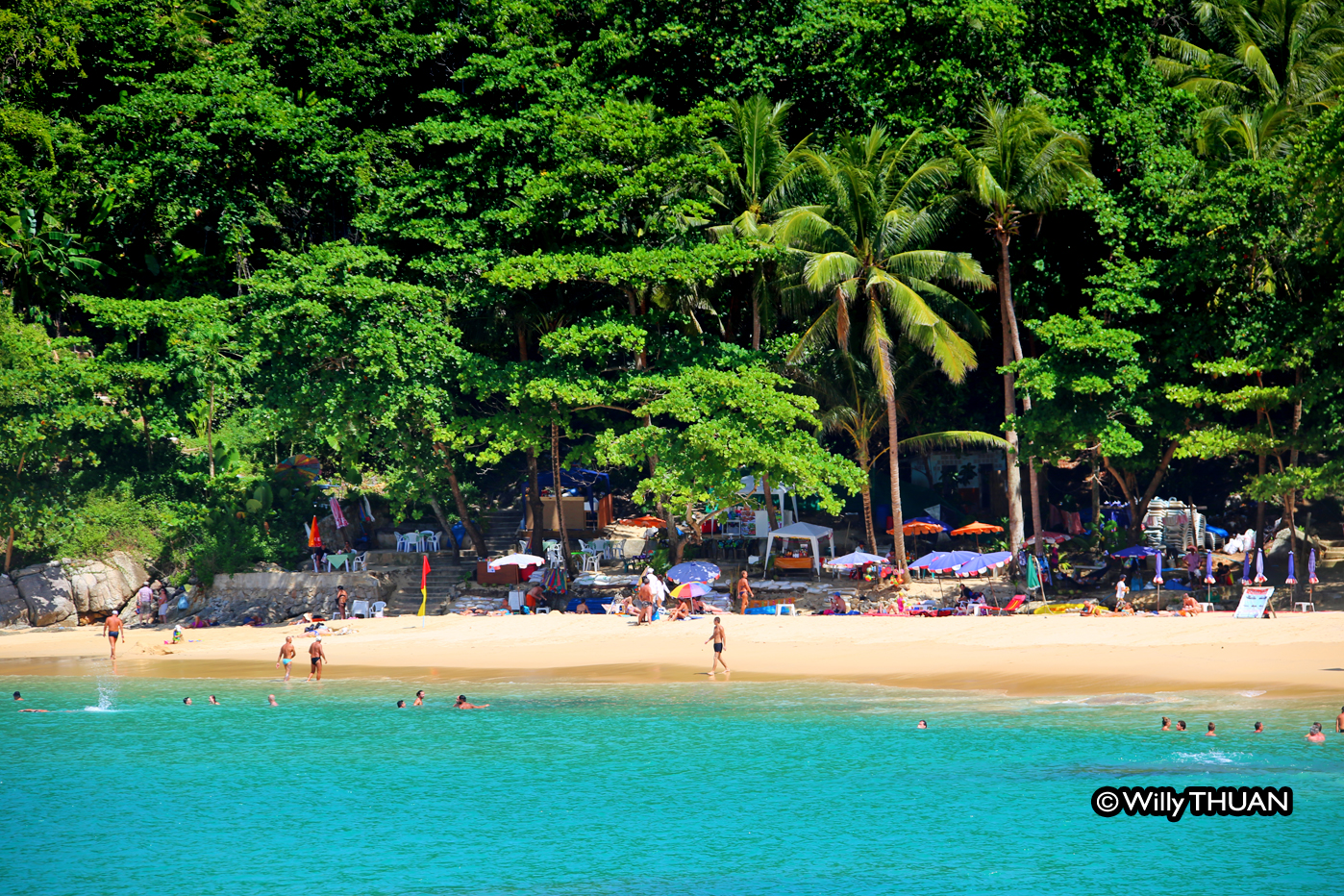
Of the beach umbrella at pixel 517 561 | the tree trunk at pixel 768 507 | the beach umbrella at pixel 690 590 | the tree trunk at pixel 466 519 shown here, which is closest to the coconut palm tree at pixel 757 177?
the tree trunk at pixel 768 507

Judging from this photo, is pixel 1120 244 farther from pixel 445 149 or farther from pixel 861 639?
pixel 445 149

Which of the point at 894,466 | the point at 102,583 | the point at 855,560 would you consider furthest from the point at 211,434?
the point at 894,466

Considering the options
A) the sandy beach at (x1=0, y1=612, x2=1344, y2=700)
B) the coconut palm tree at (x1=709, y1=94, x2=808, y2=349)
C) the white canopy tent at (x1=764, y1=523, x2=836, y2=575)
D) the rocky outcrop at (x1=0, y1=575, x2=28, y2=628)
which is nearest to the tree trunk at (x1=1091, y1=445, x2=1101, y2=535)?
the sandy beach at (x1=0, y1=612, x2=1344, y2=700)

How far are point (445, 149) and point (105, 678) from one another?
1826 centimetres

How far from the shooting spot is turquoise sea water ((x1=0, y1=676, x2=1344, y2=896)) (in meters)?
15.3

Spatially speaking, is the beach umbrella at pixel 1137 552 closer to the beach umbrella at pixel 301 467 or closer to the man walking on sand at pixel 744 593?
the man walking on sand at pixel 744 593

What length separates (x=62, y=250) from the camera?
37.1 meters

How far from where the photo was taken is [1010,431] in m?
32.3

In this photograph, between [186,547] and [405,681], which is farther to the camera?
[186,547]

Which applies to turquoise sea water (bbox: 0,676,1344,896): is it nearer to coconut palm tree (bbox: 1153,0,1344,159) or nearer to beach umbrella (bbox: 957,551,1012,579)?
beach umbrella (bbox: 957,551,1012,579)

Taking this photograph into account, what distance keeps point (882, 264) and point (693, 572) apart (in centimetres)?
978

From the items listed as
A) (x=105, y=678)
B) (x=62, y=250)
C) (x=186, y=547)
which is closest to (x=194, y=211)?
(x=62, y=250)

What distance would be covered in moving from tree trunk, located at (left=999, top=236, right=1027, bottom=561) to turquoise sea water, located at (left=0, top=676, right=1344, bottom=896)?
1037 centimetres

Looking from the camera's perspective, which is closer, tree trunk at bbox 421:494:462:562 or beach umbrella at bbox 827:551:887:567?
beach umbrella at bbox 827:551:887:567
